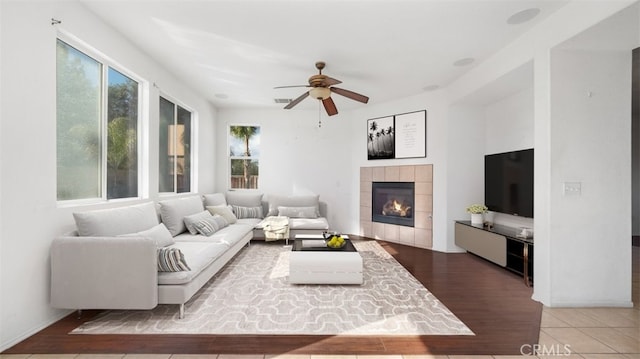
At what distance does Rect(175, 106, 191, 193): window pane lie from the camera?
465cm

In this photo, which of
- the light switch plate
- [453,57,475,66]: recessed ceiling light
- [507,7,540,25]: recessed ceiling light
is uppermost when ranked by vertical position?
[507,7,540,25]: recessed ceiling light

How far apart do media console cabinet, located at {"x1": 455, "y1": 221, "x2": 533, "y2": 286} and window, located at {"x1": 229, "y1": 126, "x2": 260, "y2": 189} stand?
172 inches

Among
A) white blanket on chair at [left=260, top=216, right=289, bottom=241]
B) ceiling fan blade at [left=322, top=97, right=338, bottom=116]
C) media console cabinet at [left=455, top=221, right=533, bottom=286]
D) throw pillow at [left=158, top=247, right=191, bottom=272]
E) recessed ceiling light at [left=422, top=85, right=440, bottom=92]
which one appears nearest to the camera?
throw pillow at [left=158, top=247, right=191, bottom=272]

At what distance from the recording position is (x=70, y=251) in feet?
7.23

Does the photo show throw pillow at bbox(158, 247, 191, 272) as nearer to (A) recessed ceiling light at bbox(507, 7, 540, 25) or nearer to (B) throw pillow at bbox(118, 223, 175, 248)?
(B) throw pillow at bbox(118, 223, 175, 248)

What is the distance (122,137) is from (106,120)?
337 mm

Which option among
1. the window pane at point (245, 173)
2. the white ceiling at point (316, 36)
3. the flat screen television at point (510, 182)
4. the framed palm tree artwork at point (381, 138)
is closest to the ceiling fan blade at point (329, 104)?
the white ceiling at point (316, 36)

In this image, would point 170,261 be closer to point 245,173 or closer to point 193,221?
point 193,221

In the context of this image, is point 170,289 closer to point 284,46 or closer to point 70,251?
point 70,251

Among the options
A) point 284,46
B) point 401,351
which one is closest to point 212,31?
point 284,46

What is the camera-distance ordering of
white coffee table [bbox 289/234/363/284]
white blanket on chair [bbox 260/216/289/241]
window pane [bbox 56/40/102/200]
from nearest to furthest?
1. window pane [bbox 56/40/102/200]
2. white coffee table [bbox 289/234/363/284]
3. white blanket on chair [bbox 260/216/289/241]

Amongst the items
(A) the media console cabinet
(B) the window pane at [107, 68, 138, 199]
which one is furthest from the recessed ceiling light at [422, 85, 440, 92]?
(B) the window pane at [107, 68, 138, 199]

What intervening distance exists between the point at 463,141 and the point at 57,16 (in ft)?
17.1

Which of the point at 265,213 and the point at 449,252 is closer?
the point at 449,252
